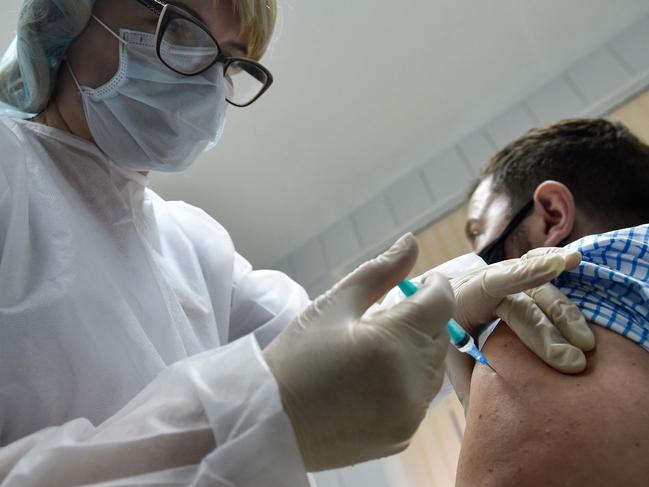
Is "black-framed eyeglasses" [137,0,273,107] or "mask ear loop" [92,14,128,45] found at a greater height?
"mask ear loop" [92,14,128,45]

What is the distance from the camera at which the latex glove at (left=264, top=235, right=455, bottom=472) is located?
56 centimetres

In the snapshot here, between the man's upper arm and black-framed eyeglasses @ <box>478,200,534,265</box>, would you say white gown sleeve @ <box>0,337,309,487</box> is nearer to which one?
the man's upper arm

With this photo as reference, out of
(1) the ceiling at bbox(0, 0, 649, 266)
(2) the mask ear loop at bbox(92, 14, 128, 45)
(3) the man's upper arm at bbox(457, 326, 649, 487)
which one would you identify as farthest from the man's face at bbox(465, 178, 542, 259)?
(1) the ceiling at bbox(0, 0, 649, 266)

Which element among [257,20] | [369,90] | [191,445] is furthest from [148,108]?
[369,90]

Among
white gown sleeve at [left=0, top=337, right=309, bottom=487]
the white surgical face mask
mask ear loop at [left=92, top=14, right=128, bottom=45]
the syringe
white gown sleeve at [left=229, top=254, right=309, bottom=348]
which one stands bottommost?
white gown sleeve at [left=229, top=254, right=309, bottom=348]

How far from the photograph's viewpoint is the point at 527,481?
703 millimetres

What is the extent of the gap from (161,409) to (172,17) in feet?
→ 2.75

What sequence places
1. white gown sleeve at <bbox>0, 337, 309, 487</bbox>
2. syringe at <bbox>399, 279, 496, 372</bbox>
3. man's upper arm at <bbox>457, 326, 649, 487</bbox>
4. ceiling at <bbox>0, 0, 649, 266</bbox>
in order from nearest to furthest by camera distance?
white gown sleeve at <bbox>0, 337, 309, 487</bbox> → man's upper arm at <bbox>457, 326, 649, 487</bbox> → syringe at <bbox>399, 279, 496, 372</bbox> → ceiling at <bbox>0, 0, 649, 266</bbox>

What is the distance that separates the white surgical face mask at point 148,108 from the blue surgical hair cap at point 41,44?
0.18ft

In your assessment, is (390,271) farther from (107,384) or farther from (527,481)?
(107,384)

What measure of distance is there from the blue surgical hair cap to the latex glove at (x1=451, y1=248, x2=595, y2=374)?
96cm

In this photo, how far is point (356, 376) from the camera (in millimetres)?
571

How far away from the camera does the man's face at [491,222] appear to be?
120 centimetres

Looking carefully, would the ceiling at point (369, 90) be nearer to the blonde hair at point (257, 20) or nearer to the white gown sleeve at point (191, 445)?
the blonde hair at point (257, 20)
